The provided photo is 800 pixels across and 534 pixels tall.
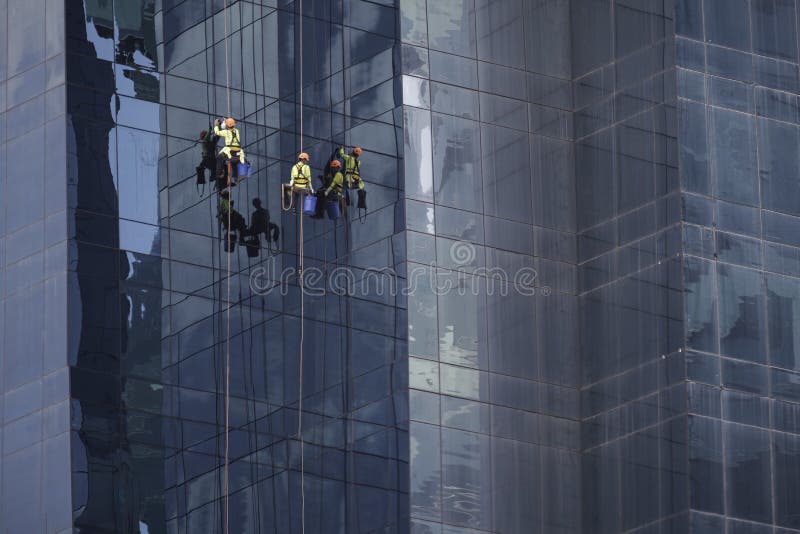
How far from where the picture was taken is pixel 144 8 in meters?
82.4

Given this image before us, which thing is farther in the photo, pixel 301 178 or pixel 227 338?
pixel 227 338

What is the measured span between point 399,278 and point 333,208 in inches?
123

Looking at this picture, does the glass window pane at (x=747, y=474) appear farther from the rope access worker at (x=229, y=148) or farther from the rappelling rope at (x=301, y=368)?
the rope access worker at (x=229, y=148)

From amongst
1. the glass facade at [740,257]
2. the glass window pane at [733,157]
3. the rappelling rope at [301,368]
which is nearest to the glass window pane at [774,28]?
the glass facade at [740,257]

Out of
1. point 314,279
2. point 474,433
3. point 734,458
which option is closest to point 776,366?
point 734,458

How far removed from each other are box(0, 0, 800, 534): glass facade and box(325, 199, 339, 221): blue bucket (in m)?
2.07

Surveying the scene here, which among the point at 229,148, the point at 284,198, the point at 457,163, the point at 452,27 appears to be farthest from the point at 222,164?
the point at 452,27

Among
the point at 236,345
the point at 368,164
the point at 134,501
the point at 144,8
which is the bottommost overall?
the point at 134,501

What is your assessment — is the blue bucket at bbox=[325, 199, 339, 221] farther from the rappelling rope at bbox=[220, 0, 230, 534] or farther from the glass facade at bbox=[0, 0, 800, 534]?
the rappelling rope at bbox=[220, 0, 230, 534]

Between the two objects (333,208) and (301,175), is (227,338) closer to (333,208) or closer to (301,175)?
(333,208)

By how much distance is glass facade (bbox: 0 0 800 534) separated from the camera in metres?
78.0

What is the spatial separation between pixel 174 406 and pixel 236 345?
300 cm

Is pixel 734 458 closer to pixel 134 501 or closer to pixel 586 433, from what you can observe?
pixel 586 433

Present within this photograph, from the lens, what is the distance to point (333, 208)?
3091 inches
